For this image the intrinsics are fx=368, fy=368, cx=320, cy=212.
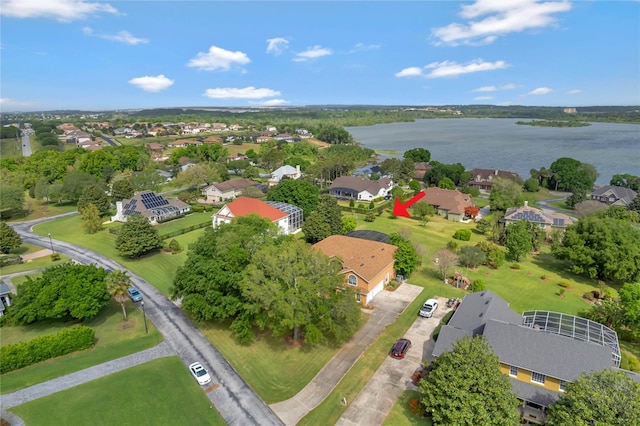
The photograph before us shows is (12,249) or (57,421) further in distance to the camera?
(12,249)

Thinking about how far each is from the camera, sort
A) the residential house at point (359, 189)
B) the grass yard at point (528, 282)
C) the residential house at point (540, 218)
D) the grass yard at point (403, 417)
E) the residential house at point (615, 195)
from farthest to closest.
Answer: the residential house at point (359, 189)
the residential house at point (615, 195)
the residential house at point (540, 218)
the grass yard at point (528, 282)
the grass yard at point (403, 417)

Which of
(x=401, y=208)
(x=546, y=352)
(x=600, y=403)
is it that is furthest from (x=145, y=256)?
(x=600, y=403)


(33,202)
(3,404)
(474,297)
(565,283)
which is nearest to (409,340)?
(474,297)

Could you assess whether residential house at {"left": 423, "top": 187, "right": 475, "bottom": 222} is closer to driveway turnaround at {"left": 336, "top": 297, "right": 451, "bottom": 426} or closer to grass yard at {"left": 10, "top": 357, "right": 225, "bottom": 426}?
driveway turnaround at {"left": 336, "top": 297, "right": 451, "bottom": 426}

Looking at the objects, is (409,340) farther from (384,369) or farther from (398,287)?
(398,287)

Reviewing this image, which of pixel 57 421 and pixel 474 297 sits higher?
pixel 474 297

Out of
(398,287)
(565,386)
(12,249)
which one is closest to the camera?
(565,386)

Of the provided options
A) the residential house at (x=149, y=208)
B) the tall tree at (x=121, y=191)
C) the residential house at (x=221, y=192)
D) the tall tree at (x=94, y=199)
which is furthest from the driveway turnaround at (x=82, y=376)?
the residential house at (x=221, y=192)

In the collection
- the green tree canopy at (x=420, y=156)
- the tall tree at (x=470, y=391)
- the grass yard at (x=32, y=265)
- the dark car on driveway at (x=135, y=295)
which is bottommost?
the dark car on driveway at (x=135, y=295)

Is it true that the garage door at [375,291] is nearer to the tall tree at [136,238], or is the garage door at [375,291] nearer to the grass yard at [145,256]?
the grass yard at [145,256]
